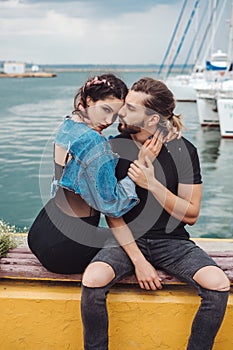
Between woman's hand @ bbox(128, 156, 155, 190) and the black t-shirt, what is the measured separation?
5 cm

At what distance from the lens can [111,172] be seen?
85.5 inches

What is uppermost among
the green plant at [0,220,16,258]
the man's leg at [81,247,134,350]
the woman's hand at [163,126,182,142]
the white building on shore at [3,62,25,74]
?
the woman's hand at [163,126,182,142]

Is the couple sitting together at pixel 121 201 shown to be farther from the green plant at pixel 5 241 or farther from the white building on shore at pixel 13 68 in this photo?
the white building on shore at pixel 13 68

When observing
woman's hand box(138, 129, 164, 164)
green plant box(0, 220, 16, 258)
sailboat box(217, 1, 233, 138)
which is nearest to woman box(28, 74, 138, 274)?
woman's hand box(138, 129, 164, 164)

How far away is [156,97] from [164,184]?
1.21ft

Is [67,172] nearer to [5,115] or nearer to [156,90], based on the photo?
[156,90]

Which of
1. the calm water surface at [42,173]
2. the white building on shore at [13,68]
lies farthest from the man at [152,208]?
the white building on shore at [13,68]

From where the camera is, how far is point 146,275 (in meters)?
2.25

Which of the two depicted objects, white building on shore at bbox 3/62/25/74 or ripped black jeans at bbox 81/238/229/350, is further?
white building on shore at bbox 3/62/25/74

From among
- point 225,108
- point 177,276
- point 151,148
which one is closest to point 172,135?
point 151,148

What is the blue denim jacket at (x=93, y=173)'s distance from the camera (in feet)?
7.09

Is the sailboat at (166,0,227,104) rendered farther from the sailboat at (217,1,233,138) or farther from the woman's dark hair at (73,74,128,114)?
the woman's dark hair at (73,74,128,114)

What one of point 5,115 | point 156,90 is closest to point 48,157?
point 156,90

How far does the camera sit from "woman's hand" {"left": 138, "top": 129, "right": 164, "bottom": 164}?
2307 mm
